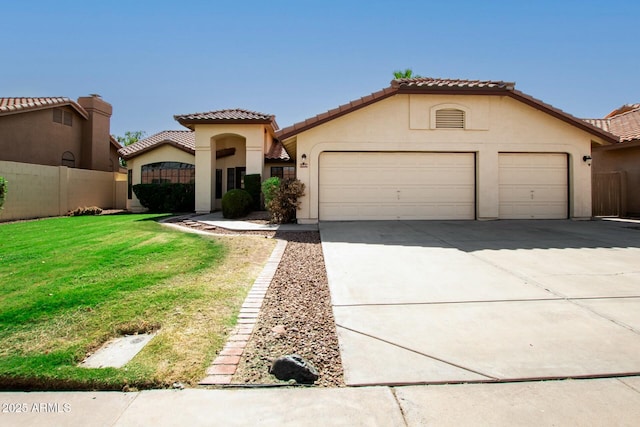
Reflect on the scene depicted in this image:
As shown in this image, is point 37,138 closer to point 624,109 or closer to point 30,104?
point 30,104

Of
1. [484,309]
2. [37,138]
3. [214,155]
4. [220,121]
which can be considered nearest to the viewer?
[484,309]

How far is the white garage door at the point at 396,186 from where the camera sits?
42.2 ft

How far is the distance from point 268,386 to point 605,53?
18778 mm

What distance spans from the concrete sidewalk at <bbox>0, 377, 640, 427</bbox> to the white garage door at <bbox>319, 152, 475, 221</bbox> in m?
10.2

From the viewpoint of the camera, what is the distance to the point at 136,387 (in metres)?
2.73

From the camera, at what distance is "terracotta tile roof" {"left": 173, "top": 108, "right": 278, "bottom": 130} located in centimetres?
1738

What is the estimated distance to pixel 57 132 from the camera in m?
21.9

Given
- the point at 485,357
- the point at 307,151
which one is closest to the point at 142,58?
the point at 307,151

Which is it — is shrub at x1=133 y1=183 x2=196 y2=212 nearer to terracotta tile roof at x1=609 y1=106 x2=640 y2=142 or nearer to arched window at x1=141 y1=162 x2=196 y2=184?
arched window at x1=141 y1=162 x2=196 y2=184

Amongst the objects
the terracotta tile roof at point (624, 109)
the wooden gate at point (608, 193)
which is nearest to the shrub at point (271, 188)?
the wooden gate at point (608, 193)

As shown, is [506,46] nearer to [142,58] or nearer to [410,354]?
[410,354]

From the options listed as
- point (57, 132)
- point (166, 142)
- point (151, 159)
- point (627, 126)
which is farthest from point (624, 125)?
point (57, 132)

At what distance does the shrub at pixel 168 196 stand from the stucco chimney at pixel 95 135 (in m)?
7.06

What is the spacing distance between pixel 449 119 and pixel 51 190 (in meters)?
18.4
